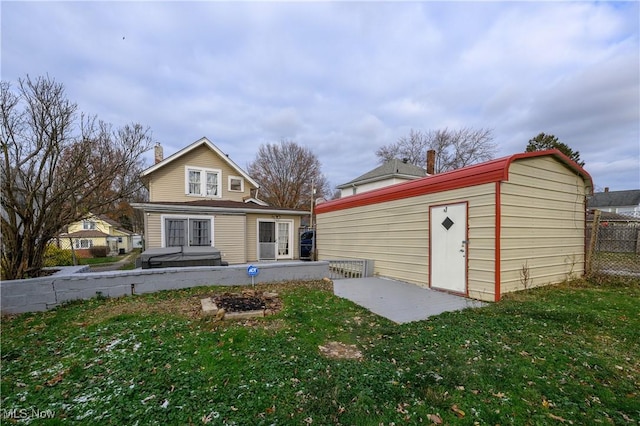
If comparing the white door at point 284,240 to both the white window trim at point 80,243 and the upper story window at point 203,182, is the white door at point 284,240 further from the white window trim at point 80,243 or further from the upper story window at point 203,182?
the white window trim at point 80,243

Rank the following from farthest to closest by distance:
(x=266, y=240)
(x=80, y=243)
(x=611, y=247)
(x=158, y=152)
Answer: (x=80, y=243)
(x=158, y=152)
(x=266, y=240)
(x=611, y=247)

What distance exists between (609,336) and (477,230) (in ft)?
7.86

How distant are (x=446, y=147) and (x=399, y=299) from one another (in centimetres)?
2869

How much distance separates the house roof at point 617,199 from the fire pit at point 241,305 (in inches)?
1984

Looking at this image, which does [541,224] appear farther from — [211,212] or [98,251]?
[98,251]

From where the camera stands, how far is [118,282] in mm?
5660

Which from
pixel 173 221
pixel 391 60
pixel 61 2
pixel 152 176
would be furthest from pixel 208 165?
pixel 391 60

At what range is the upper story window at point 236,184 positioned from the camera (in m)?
15.2

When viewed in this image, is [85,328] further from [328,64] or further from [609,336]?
[328,64]

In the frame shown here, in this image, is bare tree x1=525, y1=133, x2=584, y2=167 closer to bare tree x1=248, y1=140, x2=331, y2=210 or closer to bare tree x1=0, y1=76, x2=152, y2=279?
bare tree x1=248, y1=140, x2=331, y2=210

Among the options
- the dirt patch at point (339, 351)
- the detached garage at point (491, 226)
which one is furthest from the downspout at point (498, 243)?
the dirt patch at point (339, 351)

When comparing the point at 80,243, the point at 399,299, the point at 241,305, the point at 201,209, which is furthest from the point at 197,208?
the point at 80,243

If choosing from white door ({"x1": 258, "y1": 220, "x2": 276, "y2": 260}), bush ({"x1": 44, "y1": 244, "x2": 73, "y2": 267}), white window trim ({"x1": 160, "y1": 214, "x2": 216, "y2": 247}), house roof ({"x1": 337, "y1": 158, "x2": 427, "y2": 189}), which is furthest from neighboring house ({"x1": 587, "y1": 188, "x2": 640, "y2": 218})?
bush ({"x1": 44, "y1": 244, "x2": 73, "y2": 267})

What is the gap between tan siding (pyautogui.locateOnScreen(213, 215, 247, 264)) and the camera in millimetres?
11727
